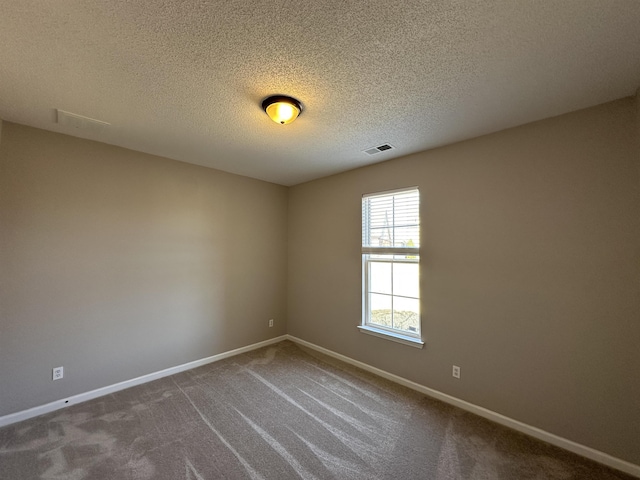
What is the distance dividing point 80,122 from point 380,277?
3494mm

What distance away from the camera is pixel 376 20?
1.31 m

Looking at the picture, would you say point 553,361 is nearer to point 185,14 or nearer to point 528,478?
point 528,478

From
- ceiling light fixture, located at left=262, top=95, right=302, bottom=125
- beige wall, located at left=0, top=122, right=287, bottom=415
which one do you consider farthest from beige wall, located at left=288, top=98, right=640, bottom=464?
beige wall, located at left=0, top=122, right=287, bottom=415

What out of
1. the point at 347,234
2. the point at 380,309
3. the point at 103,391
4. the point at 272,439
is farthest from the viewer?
the point at 347,234

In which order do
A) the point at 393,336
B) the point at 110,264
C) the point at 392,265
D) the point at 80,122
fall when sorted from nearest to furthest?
the point at 80,122 < the point at 110,264 < the point at 393,336 < the point at 392,265

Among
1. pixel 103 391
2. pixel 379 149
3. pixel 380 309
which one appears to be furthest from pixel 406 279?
pixel 103 391

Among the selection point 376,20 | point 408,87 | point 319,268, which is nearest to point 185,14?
point 376,20

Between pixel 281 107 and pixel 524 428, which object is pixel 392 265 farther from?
pixel 281 107

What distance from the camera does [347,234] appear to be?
3721 millimetres

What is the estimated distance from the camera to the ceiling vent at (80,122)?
223 centimetres

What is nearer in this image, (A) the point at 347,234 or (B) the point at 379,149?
(B) the point at 379,149

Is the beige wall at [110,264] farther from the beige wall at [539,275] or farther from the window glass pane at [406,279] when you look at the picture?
the beige wall at [539,275]

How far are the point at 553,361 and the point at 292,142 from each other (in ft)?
10.0

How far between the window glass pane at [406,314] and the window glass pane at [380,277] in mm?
196
